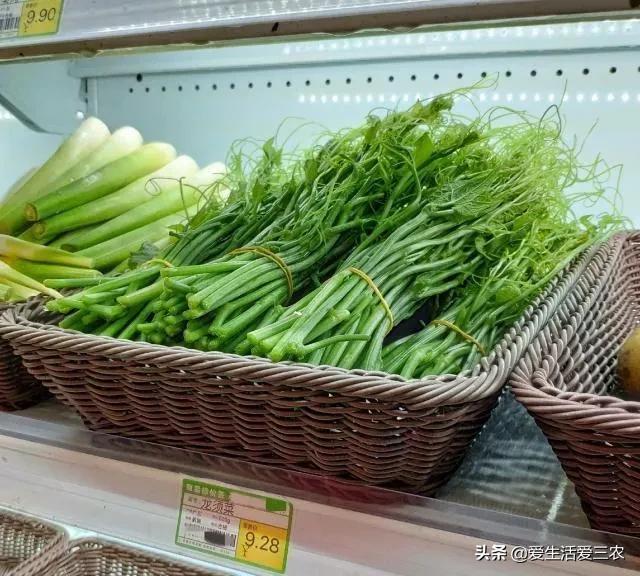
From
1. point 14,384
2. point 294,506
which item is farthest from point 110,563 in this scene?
point 294,506

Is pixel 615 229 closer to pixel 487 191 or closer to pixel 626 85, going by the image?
pixel 626 85

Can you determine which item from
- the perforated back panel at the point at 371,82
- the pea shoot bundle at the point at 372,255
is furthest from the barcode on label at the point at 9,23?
the perforated back panel at the point at 371,82

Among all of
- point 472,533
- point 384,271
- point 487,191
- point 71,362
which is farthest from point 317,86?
point 472,533

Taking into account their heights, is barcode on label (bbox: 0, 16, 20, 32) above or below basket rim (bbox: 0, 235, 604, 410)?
above

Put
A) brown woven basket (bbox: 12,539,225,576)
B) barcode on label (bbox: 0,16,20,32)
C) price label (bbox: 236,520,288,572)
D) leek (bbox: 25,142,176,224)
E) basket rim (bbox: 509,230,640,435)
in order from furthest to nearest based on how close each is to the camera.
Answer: leek (bbox: 25,142,176,224), brown woven basket (bbox: 12,539,225,576), barcode on label (bbox: 0,16,20,32), price label (bbox: 236,520,288,572), basket rim (bbox: 509,230,640,435)

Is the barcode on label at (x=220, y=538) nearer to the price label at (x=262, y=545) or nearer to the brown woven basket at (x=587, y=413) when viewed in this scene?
the price label at (x=262, y=545)

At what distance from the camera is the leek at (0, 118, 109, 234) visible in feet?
3.74

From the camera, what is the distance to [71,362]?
0.74 m

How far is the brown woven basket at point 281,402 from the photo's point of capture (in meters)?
0.59

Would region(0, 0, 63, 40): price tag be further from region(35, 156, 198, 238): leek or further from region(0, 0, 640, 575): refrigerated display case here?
region(35, 156, 198, 238): leek

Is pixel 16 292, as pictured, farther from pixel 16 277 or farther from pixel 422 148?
pixel 422 148

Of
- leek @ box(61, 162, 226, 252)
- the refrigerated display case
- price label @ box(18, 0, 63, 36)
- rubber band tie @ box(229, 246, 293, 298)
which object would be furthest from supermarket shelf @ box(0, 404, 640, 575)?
price label @ box(18, 0, 63, 36)

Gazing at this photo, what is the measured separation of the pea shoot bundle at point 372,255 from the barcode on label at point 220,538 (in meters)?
0.18

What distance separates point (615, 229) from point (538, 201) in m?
0.21
